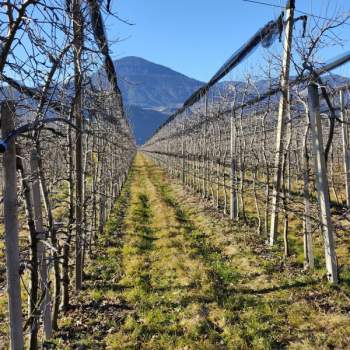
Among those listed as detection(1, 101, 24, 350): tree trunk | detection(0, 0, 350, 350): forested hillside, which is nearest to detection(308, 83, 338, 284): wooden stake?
detection(0, 0, 350, 350): forested hillside

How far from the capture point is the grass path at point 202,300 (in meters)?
4.96

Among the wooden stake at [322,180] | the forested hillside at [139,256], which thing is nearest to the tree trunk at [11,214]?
the forested hillside at [139,256]

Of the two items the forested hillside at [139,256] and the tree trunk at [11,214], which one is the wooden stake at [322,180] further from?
the tree trunk at [11,214]

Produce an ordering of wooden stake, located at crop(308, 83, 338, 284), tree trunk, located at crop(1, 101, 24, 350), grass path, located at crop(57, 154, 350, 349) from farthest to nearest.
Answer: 1. wooden stake, located at crop(308, 83, 338, 284)
2. grass path, located at crop(57, 154, 350, 349)
3. tree trunk, located at crop(1, 101, 24, 350)

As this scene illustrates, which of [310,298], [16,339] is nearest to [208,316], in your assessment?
[310,298]

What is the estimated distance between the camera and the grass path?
496 cm

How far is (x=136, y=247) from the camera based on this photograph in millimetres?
9578

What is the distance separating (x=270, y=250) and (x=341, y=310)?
3108 millimetres

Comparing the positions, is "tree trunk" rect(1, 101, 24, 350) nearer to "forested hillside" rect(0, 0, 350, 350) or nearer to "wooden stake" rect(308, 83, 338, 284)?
"forested hillside" rect(0, 0, 350, 350)

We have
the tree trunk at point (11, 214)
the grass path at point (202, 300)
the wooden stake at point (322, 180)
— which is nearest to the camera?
the tree trunk at point (11, 214)

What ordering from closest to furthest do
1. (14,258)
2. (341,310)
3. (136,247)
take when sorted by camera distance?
(14,258), (341,310), (136,247)

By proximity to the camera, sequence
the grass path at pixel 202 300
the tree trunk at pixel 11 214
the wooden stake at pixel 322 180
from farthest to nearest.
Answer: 1. the wooden stake at pixel 322 180
2. the grass path at pixel 202 300
3. the tree trunk at pixel 11 214

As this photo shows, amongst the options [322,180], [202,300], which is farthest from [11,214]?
[322,180]

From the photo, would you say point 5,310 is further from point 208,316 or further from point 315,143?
point 315,143
